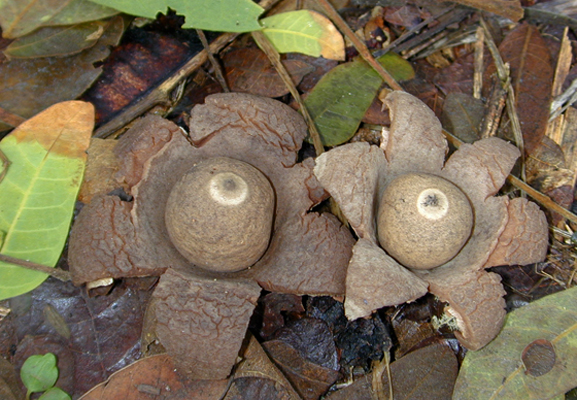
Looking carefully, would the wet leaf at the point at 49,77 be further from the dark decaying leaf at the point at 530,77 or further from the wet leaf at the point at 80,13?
the dark decaying leaf at the point at 530,77

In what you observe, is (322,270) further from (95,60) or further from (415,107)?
(95,60)

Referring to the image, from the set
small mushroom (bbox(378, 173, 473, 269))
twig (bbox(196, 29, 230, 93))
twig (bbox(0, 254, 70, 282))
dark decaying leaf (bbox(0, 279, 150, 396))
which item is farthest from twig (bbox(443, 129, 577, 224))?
twig (bbox(0, 254, 70, 282))

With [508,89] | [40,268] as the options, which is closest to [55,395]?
[40,268]

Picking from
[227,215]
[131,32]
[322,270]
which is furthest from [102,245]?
[131,32]

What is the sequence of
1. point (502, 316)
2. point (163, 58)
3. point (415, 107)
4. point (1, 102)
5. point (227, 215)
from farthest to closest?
1. point (163, 58)
2. point (1, 102)
3. point (415, 107)
4. point (502, 316)
5. point (227, 215)

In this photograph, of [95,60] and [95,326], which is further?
[95,60]

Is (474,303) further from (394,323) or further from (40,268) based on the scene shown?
(40,268)
